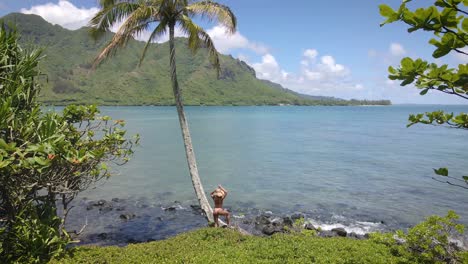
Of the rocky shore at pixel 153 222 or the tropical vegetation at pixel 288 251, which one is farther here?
the rocky shore at pixel 153 222

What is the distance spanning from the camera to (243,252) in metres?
9.38

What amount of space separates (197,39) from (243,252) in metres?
8.42

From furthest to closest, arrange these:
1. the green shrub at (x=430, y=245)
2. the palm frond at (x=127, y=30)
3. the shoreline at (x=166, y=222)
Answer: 1. the shoreline at (x=166, y=222)
2. the palm frond at (x=127, y=30)
3. the green shrub at (x=430, y=245)

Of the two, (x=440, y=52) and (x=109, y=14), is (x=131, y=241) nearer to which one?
(x=109, y=14)

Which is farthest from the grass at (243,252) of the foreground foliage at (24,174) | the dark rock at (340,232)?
the dark rock at (340,232)

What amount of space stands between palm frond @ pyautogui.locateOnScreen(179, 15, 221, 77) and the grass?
761 centimetres

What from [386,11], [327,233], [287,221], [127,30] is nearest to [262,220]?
[287,221]

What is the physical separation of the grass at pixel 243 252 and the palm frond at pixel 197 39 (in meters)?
7.61

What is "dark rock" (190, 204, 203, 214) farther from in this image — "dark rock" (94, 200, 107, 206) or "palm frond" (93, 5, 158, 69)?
"palm frond" (93, 5, 158, 69)

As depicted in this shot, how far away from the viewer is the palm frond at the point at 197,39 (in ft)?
42.2

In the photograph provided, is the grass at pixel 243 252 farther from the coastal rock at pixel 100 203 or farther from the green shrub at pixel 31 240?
the coastal rock at pixel 100 203

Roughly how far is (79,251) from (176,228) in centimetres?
707

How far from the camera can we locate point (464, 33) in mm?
2789

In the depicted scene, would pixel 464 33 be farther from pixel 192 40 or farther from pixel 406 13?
pixel 192 40
